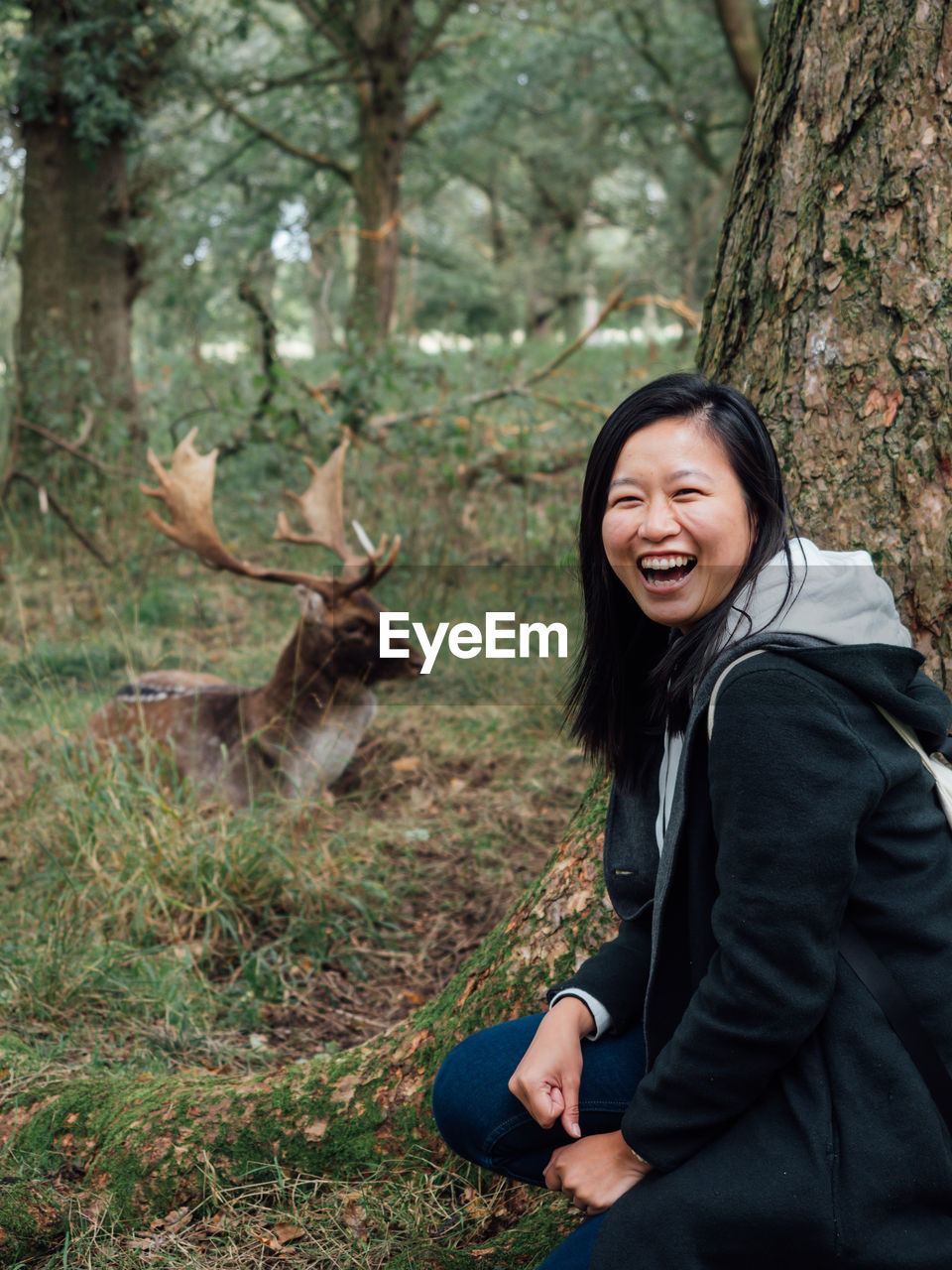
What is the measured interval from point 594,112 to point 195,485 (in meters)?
15.8

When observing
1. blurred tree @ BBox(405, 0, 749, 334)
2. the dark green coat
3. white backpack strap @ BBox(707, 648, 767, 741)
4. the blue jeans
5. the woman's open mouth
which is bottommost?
the blue jeans

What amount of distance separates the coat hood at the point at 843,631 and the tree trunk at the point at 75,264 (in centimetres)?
744

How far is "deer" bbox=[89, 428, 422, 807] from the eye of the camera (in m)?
4.73

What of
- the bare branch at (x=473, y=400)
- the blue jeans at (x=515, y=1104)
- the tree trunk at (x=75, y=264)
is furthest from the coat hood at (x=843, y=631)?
the tree trunk at (x=75, y=264)

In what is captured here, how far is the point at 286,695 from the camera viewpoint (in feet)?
15.9

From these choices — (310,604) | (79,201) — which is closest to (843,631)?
(310,604)

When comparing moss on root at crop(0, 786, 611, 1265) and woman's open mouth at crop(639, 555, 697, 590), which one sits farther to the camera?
moss on root at crop(0, 786, 611, 1265)

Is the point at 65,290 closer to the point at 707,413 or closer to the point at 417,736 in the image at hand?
the point at 417,736

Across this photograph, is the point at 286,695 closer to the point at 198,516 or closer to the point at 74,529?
the point at 198,516

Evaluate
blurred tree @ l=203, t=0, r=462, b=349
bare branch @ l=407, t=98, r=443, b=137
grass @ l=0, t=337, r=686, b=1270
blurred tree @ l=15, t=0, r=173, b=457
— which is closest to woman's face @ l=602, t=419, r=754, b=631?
grass @ l=0, t=337, r=686, b=1270

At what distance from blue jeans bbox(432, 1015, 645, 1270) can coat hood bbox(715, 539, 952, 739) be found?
29.0 inches

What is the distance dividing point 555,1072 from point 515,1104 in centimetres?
12

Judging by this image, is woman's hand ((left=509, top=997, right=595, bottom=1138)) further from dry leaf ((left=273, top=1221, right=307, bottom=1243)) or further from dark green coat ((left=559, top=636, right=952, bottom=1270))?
dry leaf ((left=273, top=1221, right=307, bottom=1243))

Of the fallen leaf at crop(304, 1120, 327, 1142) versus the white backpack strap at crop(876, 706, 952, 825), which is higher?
the white backpack strap at crop(876, 706, 952, 825)
